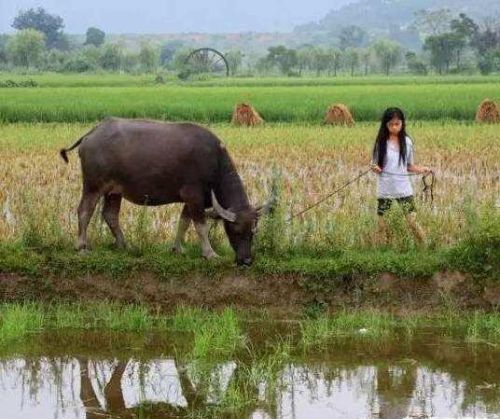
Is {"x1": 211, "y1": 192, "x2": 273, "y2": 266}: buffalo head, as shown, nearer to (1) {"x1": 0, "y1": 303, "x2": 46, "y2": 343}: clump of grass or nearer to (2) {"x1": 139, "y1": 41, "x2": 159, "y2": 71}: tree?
(1) {"x1": 0, "y1": 303, "x2": 46, "y2": 343}: clump of grass

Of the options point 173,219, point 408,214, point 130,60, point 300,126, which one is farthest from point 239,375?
point 130,60

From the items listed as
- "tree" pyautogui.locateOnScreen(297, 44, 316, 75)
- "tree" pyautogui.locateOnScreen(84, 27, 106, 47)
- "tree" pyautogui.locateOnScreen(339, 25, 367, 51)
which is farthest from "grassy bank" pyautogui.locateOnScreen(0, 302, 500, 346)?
"tree" pyautogui.locateOnScreen(339, 25, 367, 51)

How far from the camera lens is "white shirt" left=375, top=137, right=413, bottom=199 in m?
7.82

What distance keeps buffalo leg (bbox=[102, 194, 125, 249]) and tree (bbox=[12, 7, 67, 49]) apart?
313 feet

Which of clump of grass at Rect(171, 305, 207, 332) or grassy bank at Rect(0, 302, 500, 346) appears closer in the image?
grassy bank at Rect(0, 302, 500, 346)

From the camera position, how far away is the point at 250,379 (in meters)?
5.56

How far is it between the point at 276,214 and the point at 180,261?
0.80m

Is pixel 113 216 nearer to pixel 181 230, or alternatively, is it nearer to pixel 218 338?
pixel 181 230

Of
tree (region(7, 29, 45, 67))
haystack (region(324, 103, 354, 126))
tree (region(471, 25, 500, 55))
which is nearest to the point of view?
haystack (region(324, 103, 354, 126))

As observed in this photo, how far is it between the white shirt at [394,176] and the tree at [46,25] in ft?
314

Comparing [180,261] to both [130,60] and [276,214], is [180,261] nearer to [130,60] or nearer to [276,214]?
[276,214]

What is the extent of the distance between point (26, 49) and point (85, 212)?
215ft

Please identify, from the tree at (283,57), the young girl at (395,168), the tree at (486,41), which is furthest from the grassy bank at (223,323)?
the tree at (283,57)

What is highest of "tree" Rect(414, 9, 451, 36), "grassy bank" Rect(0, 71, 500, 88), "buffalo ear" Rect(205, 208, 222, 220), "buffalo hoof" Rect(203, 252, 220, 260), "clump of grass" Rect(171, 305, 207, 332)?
"tree" Rect(414, 9, 451, 36)
